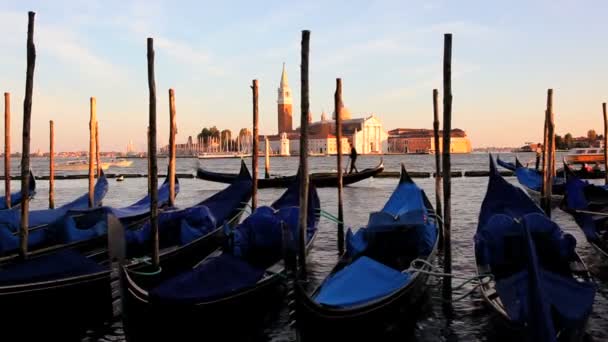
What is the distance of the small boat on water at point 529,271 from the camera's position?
3.39 meters

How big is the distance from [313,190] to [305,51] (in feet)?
11.5

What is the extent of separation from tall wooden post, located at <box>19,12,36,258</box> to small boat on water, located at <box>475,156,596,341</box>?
176 inches

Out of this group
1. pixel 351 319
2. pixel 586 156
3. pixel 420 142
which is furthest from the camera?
pixel 420 142

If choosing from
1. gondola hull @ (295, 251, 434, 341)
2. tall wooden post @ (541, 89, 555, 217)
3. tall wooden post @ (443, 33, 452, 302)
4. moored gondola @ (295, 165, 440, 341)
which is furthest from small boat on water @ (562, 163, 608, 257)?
gondola hull @ (295, 251, 434, 341)

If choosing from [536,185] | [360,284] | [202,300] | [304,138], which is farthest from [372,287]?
[536,185]

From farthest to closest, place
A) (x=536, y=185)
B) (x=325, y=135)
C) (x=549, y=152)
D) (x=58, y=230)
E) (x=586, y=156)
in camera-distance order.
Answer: (x=325, y=135) → (x=586, y=156) → (x=536, y=185) → (x=549, y=152) → (x=58, y=230)

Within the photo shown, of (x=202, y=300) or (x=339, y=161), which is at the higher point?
(x=339, y=161)

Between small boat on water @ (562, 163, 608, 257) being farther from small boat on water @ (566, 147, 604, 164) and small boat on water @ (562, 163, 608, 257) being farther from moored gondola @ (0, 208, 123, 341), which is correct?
small boat on water @ (566, 147, 604, 164)

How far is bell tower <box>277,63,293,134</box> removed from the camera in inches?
4234

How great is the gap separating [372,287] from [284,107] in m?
104

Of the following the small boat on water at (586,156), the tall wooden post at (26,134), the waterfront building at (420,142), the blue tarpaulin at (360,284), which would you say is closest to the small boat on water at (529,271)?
the blue tarpaulin at (360,284)

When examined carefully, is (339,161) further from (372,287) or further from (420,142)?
(420,142)

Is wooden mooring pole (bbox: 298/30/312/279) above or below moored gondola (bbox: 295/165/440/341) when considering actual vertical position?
above

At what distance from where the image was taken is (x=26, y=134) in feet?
19.3
